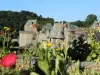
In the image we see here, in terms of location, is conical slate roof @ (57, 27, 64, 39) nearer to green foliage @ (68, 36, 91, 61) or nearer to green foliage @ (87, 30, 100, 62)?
green foliage @ (87, 30, 100, 62)

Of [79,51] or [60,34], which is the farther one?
[60,34]

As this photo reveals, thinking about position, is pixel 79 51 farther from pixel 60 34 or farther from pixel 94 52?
pixel 60 34

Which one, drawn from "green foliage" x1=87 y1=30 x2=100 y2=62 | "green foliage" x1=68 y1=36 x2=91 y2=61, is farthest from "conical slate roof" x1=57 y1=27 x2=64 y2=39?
"green foliage" x1=68 y1=36 x2=91 y2=61

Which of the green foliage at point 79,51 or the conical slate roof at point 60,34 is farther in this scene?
the conical slate roof at point 60,34

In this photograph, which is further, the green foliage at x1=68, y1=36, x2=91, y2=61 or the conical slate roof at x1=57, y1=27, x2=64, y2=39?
the conical slate roof at x1=57, y1=27, x2=64, y2=39

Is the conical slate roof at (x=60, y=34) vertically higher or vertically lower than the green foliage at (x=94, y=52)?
lower

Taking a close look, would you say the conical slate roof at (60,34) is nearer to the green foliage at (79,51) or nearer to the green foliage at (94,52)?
the green foliage at (94,52)

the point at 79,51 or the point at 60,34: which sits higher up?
the point at 79,51

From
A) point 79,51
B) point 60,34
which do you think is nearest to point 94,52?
point 79,51

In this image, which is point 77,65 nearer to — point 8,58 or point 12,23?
point 8,58

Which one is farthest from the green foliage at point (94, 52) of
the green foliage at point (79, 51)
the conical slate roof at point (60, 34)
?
the conical slate roof at point (60, 34)

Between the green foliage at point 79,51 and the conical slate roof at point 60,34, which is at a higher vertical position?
the green foliage at point 79,51

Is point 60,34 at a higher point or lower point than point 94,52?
lower

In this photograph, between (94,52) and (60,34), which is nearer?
(94,52)
